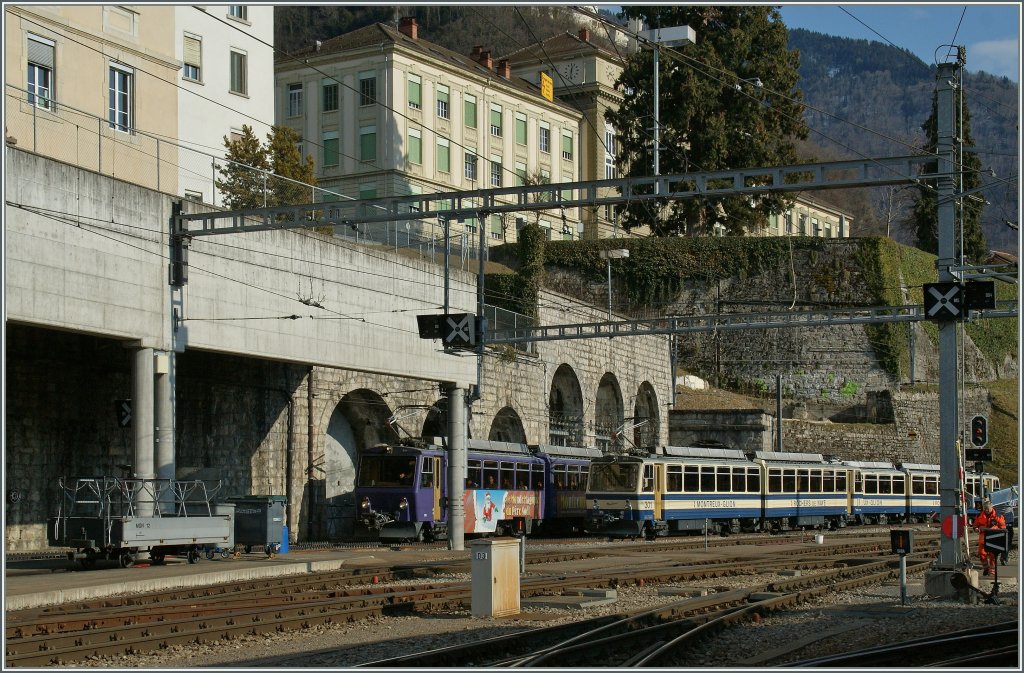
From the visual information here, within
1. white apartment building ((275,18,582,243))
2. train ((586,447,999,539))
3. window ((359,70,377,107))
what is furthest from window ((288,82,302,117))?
train ((586,447,999,539))

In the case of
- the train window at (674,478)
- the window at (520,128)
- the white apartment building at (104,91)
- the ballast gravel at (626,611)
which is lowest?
the ballast gravel at (626,611)

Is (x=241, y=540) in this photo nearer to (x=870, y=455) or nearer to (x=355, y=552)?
(x=355, y=552)

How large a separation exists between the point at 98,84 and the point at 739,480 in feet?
70.5

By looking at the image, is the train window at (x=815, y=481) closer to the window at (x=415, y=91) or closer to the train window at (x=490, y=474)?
the train window at (x=490, y=474)

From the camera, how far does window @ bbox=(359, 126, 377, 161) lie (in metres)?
69.6

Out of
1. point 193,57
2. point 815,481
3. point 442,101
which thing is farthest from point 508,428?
point 442,101

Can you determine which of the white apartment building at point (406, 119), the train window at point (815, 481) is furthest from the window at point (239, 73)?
the train window at point (815, 481)

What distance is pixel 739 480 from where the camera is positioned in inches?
1615

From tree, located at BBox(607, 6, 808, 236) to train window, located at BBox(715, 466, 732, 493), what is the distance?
78.9 ft

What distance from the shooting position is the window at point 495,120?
249ft

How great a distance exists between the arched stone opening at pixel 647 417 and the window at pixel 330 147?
72.4 ft

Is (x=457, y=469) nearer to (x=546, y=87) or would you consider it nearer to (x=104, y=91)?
(x=104, y=91)

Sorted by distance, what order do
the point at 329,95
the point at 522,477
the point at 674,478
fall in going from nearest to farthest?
the point at 674,478 < the point at 522,477 < the point at 329,95

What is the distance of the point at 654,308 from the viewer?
66.0 meters
